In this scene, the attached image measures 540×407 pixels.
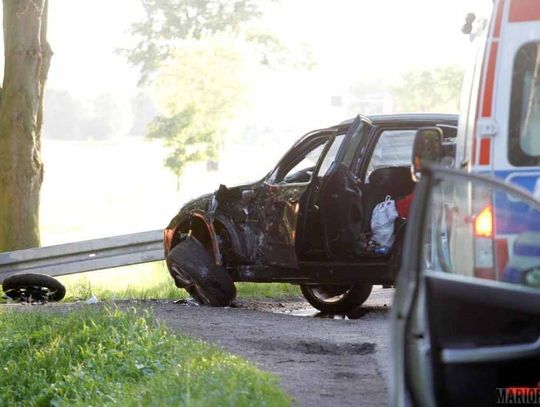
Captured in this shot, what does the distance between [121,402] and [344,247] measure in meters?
4.37

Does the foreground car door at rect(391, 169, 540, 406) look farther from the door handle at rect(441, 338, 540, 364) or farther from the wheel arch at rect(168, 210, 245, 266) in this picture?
the wheel arch at rect(168, 210, 245, 266)

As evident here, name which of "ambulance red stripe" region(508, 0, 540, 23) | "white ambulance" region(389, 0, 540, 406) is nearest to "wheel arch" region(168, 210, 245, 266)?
"ambulance red stripe" region(508, 0, 540, 23)

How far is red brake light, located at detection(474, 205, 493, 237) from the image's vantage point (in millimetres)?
6032

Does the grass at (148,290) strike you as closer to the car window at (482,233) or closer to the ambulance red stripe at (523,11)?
the ambulance red stripe at (523,11)

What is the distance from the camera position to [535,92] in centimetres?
839

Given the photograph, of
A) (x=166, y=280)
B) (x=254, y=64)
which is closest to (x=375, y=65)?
(x=254, y=64)

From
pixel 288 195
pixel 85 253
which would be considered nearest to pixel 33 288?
pixel 85 253

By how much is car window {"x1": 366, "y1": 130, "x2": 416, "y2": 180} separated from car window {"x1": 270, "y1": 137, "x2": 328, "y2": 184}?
675 millimetres

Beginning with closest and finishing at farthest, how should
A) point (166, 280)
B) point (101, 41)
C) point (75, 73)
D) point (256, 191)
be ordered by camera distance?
1. point (256, 191)
2. point (166, 280)
3. point (101, 41)
4. point (75, 73)

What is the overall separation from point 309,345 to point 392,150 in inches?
112

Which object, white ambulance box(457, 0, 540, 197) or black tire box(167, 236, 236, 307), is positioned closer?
white ambulance box(457, 0, 540, 197)

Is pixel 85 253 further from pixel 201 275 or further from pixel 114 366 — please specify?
pixel 114 366

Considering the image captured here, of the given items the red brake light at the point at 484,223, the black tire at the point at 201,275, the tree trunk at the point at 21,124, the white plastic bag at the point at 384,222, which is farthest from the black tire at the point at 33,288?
the red brake light at the point at 484,223

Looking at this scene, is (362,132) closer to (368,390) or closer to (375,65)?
(368,390)
